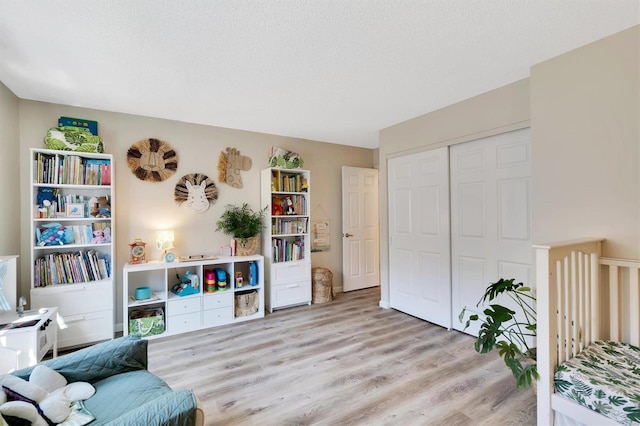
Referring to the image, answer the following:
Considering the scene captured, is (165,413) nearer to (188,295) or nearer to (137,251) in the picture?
(188,295)

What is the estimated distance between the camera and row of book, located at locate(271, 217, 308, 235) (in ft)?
13.2

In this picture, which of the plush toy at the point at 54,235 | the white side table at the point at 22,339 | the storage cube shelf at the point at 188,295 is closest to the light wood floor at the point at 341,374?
the storage cube shelf at the point at 188,295

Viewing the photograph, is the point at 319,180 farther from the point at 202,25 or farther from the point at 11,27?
the point at 11,27

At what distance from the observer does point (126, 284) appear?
292 cm

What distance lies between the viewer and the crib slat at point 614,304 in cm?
188

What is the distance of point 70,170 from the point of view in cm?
284

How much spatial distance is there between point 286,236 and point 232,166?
1.18m

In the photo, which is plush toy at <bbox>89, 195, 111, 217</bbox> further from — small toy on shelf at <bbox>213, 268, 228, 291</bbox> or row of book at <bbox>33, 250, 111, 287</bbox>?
small toy on shelf at <bbox>213, 268, 228, 291</bbox>

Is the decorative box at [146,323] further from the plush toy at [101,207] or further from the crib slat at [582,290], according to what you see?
the crib slat at [582,290]

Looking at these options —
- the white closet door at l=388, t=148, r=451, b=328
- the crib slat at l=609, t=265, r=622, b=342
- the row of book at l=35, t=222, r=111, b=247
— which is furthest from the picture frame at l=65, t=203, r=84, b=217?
the crib slat at l=609, t=265, r=622, b=342

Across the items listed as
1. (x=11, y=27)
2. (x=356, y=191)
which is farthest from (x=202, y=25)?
(x=356, y=191)

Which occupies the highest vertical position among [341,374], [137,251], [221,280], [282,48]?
[282,48]

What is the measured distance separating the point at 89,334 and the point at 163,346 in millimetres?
668

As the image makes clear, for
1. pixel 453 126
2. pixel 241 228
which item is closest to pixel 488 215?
pixel 453 126
